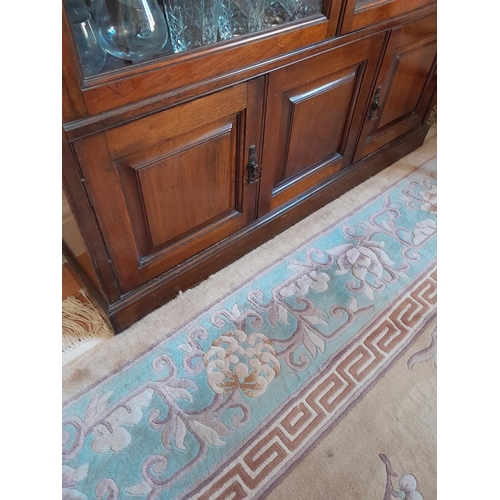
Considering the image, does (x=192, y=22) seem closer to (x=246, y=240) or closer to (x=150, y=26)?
(x=150, y=26)

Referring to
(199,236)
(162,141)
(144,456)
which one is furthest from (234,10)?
(144,456)

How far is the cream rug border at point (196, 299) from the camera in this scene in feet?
3.17

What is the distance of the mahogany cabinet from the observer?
27.5 inches

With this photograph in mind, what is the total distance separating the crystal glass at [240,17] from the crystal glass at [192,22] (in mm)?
20

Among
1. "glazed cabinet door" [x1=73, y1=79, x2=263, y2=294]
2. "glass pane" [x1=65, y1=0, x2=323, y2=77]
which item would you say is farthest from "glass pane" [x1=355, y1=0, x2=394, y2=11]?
"glazed cabinet door" [x1=73, y1=79, x2=263, y2=294]

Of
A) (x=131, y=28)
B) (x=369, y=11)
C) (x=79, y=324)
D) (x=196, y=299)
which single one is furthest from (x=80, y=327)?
(x=369, y=11)

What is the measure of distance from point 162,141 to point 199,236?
12.8 inches

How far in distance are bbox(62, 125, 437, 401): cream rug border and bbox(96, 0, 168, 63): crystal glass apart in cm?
64

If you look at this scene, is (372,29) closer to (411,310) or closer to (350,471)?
(411,310)

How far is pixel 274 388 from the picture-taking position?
95 cm

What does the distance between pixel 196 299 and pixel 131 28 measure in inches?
26.8

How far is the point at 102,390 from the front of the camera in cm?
93

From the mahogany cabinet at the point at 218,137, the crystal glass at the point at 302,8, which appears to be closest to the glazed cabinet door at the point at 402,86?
the mahogany cabinet at the point at 218,137

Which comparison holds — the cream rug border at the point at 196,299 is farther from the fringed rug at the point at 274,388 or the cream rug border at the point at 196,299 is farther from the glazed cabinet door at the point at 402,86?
the glazed cabinet door at the point at 402,86
